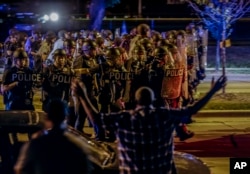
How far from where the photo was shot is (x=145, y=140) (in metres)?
5.63

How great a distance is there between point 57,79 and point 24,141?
420 cm

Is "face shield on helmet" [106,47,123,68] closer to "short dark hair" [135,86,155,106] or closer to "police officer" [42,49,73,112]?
"police officer" [42,49,73,112]

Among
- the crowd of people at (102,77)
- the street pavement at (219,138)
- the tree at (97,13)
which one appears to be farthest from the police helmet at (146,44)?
the tree at (97,13)

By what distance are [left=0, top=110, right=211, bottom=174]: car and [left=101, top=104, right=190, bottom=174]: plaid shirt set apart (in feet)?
2.92

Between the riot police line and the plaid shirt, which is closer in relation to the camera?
the plaid shirt

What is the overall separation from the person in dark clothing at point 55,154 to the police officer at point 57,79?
5.85 meters

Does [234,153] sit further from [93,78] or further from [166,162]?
[166,162]

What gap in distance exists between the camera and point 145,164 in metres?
5.63

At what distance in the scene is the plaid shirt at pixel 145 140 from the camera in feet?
18.5

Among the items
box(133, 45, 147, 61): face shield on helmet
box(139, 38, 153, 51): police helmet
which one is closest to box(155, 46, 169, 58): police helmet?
box(133, 45, 147, 61): face shield on helmet

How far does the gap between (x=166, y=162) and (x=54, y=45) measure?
450 inches

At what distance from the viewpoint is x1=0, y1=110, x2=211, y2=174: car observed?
21.7ft

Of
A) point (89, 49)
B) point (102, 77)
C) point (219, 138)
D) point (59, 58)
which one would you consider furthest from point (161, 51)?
point (219, 138)

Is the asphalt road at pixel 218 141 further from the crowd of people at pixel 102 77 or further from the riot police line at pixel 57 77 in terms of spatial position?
the riot police line at pixel 57 77
